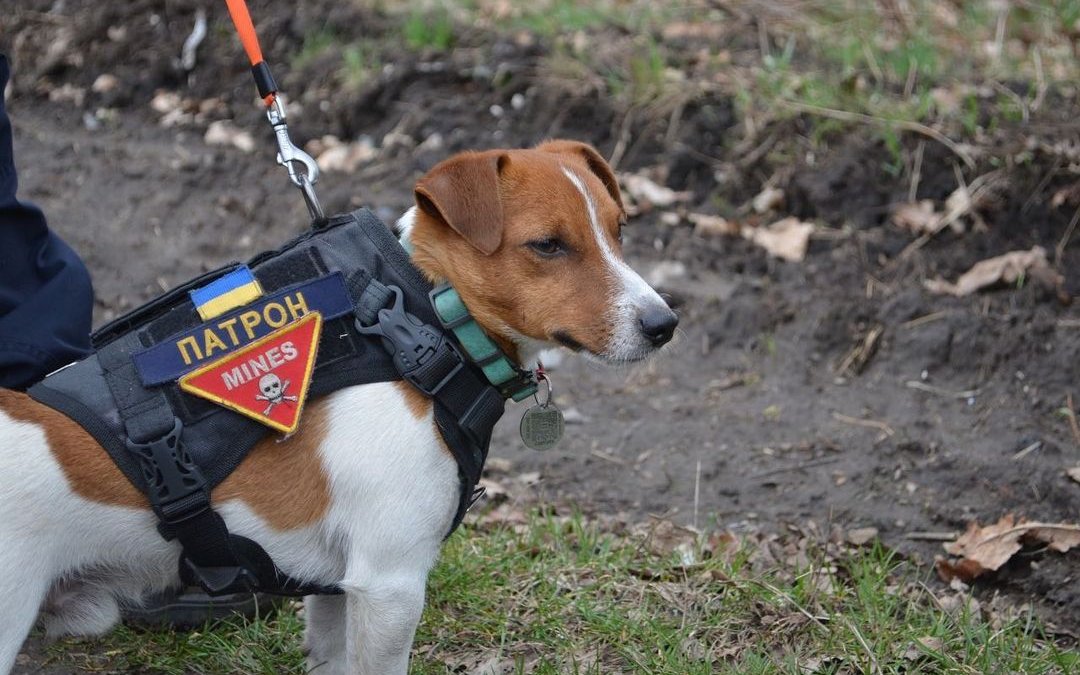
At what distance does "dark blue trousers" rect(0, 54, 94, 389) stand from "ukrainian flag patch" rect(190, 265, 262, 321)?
64 centimetres

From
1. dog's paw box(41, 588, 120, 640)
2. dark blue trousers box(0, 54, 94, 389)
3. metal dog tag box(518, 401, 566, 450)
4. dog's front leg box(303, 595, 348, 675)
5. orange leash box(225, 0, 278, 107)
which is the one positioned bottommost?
dog's front leg box(303, 595, 348, 675)

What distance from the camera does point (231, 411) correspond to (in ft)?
9.11

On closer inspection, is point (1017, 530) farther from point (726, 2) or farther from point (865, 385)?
point (726, 2)

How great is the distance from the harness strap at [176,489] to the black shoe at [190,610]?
32.3 inches

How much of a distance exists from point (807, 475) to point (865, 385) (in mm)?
670

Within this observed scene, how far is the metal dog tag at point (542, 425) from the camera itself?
3.08 metres

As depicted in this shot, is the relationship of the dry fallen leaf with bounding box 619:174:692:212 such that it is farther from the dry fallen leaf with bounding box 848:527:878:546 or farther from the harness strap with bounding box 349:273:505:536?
the harness strap with bounding box 349:273:505:536

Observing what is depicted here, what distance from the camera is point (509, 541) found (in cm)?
406

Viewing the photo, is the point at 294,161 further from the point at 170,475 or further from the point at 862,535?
the point at 862,535

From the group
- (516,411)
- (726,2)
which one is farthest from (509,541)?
(726,2)

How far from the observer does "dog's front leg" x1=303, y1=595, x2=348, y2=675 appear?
331cm

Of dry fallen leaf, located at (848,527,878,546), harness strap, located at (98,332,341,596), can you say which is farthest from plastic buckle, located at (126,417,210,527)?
dry fallen leaf, located at (848,527,878,546)

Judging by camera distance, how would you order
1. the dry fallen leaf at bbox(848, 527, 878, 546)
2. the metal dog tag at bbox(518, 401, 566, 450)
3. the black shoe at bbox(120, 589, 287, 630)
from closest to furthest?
the metal dog tag at bbox(518, 401, 566, 450)
the black shoe at bbox(120, 589, 287, 630)
the dry fallen leaf at bbox(848, 527, 878, 546)

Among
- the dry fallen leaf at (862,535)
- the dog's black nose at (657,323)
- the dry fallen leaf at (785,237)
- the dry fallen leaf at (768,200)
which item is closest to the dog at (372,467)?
the dog's black nose at (657,323)
